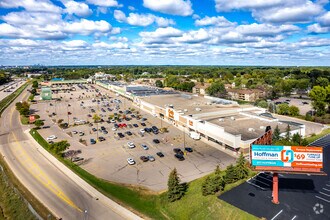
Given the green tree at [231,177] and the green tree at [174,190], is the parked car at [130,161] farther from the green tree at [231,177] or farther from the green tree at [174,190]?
the green tree at [231,177]

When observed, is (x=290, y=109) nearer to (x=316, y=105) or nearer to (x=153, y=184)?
(x=316, y=105)

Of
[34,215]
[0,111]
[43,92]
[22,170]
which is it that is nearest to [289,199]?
[34,215]

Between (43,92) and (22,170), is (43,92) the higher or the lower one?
the higher one

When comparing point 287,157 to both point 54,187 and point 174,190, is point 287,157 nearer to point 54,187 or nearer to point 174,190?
point 174,190

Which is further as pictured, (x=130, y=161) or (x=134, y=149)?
(x=134, y=149)

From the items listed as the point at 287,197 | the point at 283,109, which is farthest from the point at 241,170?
the point at 283,109

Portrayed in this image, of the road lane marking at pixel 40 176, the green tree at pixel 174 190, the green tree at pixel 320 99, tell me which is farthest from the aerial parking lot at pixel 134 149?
the green tree at pixel 320 99

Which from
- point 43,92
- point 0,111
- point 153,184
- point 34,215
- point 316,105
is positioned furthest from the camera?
point 43,92
